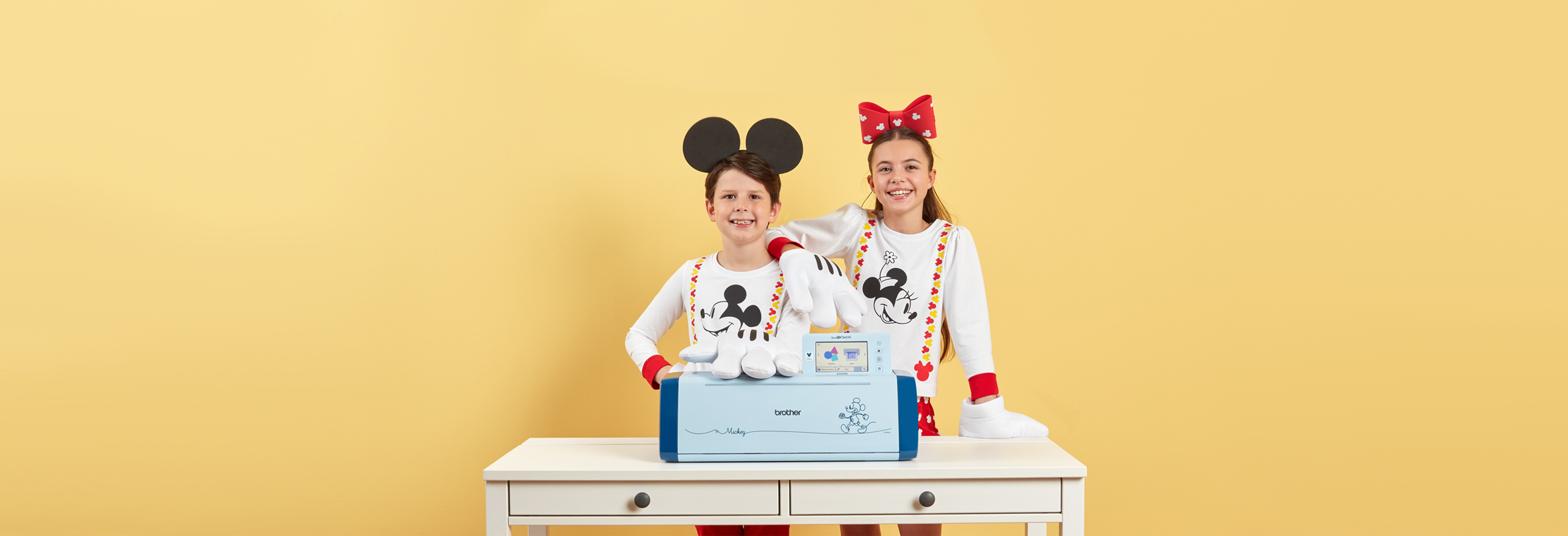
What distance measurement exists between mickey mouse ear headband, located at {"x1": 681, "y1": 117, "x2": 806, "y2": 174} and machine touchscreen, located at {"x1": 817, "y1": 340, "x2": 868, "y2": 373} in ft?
2.08

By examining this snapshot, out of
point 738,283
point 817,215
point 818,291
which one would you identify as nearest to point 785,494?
point 818,291

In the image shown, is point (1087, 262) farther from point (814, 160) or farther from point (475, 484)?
point (475, 484)

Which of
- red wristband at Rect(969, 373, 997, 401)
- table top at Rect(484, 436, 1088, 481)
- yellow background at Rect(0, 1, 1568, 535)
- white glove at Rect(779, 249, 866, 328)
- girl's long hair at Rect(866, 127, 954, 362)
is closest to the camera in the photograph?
table top at Rect(484, 436, 1088, 481)

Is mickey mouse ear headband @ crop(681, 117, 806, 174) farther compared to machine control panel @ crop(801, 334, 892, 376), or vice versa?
mickey mouse ear headband @ crop(681, 117, 806, 174)

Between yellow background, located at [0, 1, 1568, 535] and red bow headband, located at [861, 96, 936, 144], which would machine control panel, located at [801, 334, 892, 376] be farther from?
yellow background, located at [0, 1, 1568, 535]

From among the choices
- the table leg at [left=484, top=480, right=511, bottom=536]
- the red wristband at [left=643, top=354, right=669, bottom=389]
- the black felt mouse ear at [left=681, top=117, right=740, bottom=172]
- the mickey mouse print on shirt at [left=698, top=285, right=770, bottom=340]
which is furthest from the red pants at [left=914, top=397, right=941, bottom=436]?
the table leg at [left=484, top=480, right=511, bottom=536]

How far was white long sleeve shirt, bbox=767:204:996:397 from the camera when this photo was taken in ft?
7.33

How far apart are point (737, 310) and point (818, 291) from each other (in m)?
0.22

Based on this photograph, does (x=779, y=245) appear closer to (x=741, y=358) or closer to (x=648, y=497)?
(x=741, y=358)

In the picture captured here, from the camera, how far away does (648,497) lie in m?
1.74

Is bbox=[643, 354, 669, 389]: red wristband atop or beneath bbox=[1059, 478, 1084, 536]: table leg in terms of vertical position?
atop

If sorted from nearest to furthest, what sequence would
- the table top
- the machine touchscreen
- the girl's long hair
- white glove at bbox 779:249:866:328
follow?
the table top, the machine touchscreen, white glove at bbox 779:249:866:328, the girl's long hair

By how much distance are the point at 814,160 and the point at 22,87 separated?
2325 millimetres

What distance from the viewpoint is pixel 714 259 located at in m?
2.29
